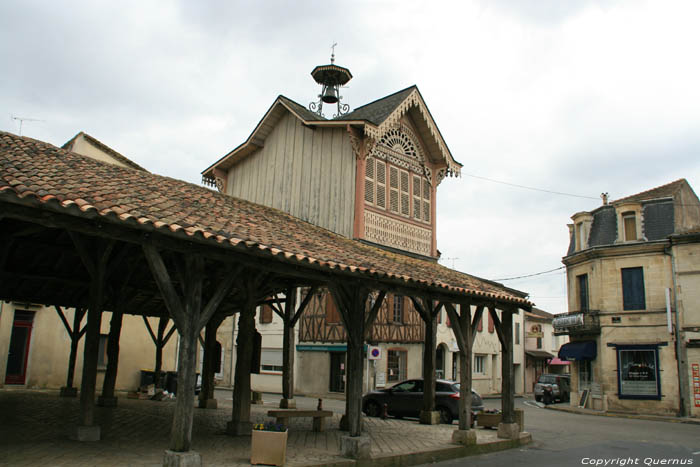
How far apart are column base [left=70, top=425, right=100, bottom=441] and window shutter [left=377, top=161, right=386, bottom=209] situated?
876 centimetres

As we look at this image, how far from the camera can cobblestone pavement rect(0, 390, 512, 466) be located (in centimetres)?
822

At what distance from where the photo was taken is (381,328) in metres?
25.8

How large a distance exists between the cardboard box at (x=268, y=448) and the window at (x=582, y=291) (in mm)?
22695

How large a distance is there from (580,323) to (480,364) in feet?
29.2

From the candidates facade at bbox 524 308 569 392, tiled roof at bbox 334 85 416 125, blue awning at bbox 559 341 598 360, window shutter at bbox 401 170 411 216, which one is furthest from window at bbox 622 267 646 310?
tiled roof at bbox 334 85 416 125

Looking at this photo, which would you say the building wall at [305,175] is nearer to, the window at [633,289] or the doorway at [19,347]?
the doorway at [19,347]

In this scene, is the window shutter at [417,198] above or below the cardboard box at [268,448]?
above

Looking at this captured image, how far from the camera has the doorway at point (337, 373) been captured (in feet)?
86.0

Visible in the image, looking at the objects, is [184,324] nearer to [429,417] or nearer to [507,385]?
[507,385]

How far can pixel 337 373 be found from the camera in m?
26.5

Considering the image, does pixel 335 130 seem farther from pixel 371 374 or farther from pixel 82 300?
pixel 371 374

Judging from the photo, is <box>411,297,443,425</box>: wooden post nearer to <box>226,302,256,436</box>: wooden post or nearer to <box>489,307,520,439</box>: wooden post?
<box>489,307,520,439</box>: wooden post

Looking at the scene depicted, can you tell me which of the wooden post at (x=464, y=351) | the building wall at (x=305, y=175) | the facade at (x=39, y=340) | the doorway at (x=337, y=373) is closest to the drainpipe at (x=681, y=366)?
the doorway at (x=337, y=373)

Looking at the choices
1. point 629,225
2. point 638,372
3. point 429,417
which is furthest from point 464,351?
point 629,225
